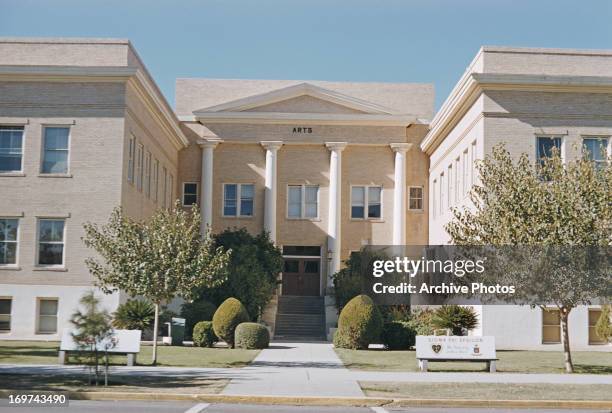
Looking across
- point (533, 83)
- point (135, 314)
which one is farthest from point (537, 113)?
point (135, 314)

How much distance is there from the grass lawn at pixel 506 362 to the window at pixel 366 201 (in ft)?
62.4

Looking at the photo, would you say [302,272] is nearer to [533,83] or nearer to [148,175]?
[148,175]

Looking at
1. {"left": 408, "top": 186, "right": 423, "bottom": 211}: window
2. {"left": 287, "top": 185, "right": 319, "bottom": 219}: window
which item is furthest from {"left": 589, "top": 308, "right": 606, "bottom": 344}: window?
{"left": 287, "top": 185, "right": 319, "bottom": 219}: window

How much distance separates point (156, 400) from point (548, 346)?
20.8 meters

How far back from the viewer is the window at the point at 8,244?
112 feet

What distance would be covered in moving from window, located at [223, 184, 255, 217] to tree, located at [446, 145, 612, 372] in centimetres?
2655

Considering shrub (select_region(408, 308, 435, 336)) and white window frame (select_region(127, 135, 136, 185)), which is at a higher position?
white window frame (select_region(127, 135, 136, 185))

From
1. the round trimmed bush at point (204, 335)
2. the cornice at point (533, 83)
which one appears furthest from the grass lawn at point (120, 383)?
the cornice at point (533, 83)

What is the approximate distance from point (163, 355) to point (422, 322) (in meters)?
12.6

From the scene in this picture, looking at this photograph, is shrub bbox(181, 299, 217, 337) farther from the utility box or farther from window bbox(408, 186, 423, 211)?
window bbox(408, 186, 423, 211)

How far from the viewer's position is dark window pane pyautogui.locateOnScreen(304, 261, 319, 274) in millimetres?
49594

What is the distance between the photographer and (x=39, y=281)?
33938mm

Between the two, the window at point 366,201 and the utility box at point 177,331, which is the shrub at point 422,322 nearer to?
the utility box at point 177,331

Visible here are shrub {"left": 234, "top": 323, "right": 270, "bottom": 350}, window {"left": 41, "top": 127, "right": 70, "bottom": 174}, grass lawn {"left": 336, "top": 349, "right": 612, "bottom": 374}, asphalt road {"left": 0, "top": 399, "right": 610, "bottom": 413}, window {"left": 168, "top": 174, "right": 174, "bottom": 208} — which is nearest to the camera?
asphalt road {"left": 0, "top": 399, "right": 610, "bottom": 413}
